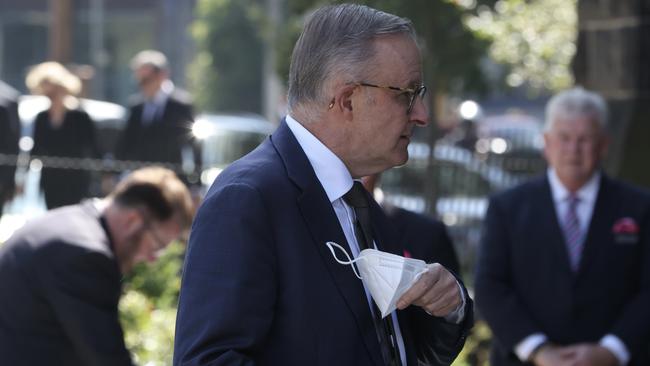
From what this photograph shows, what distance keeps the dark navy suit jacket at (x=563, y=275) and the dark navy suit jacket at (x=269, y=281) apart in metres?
2.79

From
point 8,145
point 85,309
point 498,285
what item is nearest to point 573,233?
point 498,285

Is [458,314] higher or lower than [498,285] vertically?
higher

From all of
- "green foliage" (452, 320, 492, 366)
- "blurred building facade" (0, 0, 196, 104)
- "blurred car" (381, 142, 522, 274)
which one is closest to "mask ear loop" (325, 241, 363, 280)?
"green foliage" (452, 320, 492, 366)

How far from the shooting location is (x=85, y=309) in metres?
4.43

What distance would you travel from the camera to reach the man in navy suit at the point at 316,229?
255 centimetres

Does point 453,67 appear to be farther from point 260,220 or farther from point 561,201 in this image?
point 260,220

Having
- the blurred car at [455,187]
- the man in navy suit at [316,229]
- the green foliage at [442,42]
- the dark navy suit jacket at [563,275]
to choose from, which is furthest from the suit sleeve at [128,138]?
the man in navy suit at [316,229]

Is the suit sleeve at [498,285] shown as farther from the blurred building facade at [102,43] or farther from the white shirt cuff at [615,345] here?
the blurred building facade at [102,43]

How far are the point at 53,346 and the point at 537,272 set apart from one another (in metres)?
2.11

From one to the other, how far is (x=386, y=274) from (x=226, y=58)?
3557 cm

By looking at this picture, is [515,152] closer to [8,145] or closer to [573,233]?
[8,145]

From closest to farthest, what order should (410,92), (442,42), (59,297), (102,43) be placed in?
1. (410,92)
2. (59,297)
3. (442,42)
4. (102,43)

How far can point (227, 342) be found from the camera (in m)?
2.52

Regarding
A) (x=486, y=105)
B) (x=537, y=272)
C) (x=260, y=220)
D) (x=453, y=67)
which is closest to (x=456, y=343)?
(x=260, y=220)
